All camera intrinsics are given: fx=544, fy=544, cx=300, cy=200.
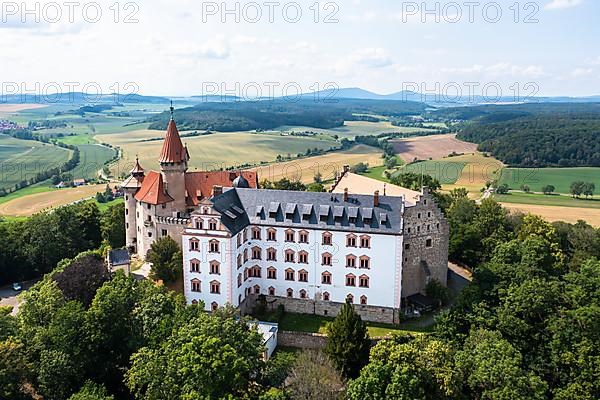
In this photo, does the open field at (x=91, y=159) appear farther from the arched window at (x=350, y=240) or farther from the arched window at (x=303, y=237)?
the arched window at (x=350, y=240)

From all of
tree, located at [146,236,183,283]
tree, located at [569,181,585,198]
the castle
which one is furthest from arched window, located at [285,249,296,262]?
tree, located at [569,181,585,198]

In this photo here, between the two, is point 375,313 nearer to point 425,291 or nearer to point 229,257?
point 425,291

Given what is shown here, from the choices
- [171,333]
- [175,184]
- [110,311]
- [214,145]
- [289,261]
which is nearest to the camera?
[171,333]

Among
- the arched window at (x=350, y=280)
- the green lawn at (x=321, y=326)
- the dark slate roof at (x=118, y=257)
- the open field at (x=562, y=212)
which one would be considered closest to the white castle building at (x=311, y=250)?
the arched window at (x=350, y=280)

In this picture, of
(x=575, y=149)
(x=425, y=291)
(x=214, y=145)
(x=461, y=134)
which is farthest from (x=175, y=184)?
(x=461, y=134)

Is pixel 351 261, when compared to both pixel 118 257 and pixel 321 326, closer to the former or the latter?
pixel 321 326

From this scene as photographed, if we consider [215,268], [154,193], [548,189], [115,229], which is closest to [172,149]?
[154,193]
